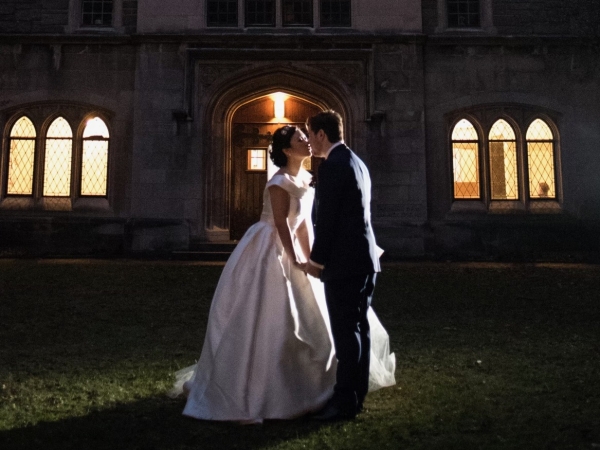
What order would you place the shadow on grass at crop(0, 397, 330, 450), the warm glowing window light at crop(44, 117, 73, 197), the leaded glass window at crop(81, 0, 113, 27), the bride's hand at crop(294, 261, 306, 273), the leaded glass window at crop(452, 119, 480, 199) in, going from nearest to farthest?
the shadow on grass at crop(0, 397, 330, 450) < the bride's hand at crop(294, 261, 306, 273) < the warm glowing window light at crop(44, 117, 73, 197) < the leaded glass window at crop(452, 119, 480, 199) < the leaded glass window at crop(81, 0, 113, 27)

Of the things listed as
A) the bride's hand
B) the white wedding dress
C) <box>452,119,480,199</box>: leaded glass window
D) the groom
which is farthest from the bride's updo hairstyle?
<box>452,119,480,199</box>: leaded glass window

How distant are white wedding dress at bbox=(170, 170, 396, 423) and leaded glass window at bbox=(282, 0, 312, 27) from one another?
32.2 ft

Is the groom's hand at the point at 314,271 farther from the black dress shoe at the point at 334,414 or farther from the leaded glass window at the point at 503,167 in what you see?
the leaded glass window at the point at 503,167

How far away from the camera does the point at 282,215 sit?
3234 mm

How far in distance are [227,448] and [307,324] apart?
0.88 metres

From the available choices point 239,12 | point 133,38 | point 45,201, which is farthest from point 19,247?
point 239,12

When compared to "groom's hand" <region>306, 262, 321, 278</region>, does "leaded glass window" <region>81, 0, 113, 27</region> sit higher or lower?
higher

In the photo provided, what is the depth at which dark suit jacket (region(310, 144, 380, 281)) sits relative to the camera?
9.84 ft

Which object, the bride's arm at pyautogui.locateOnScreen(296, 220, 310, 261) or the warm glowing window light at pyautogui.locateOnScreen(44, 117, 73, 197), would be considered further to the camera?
the warm glowing window light at pyautogui.locateOnScreen(44, 117, 73, 197)

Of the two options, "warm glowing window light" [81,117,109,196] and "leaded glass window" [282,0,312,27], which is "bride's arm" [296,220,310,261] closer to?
"warm glowing window light" [81,117,109,196]

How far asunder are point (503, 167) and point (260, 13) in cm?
650

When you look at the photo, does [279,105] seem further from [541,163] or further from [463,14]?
[541,163]

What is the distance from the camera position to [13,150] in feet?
39.7

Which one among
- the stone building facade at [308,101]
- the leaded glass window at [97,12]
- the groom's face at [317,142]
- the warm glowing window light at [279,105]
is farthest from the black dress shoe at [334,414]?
the leaded glass window at [97,12]
